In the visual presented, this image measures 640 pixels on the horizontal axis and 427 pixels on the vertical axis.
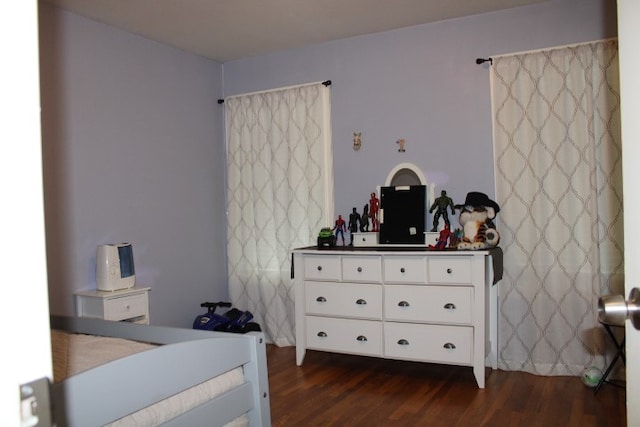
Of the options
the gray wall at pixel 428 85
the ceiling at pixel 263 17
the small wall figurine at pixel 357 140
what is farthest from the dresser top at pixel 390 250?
the ceiling at pixel 263 17

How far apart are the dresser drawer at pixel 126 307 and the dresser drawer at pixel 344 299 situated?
47.2 inches

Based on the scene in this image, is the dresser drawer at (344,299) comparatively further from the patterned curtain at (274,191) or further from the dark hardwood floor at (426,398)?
the patterned curtain at (274,191)

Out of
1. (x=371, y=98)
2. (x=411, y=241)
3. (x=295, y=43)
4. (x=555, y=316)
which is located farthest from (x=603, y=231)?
(x=295, y=43)

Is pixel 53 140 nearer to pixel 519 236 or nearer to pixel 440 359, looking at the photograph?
pixel 440 359

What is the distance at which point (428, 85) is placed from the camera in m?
4.00

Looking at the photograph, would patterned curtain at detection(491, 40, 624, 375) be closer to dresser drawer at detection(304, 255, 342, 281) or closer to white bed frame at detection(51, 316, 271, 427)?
dresser drawer at detection(304, 255, 342, 281)

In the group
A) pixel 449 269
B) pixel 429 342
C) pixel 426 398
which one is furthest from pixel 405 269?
pixel 426 398

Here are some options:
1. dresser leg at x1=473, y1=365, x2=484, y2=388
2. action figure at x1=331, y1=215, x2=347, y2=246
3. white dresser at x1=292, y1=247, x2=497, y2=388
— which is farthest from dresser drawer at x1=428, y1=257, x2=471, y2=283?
action figure at x1=331, y1=215, x2=347, y2=246

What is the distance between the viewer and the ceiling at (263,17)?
3.52 metres

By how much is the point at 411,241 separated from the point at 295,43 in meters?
1.99

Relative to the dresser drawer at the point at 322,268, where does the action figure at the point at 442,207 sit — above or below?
above

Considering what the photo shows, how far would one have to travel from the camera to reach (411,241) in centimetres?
393

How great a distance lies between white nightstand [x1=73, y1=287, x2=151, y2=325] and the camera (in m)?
3.41

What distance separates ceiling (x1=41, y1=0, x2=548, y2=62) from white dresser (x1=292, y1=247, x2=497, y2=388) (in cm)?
176
